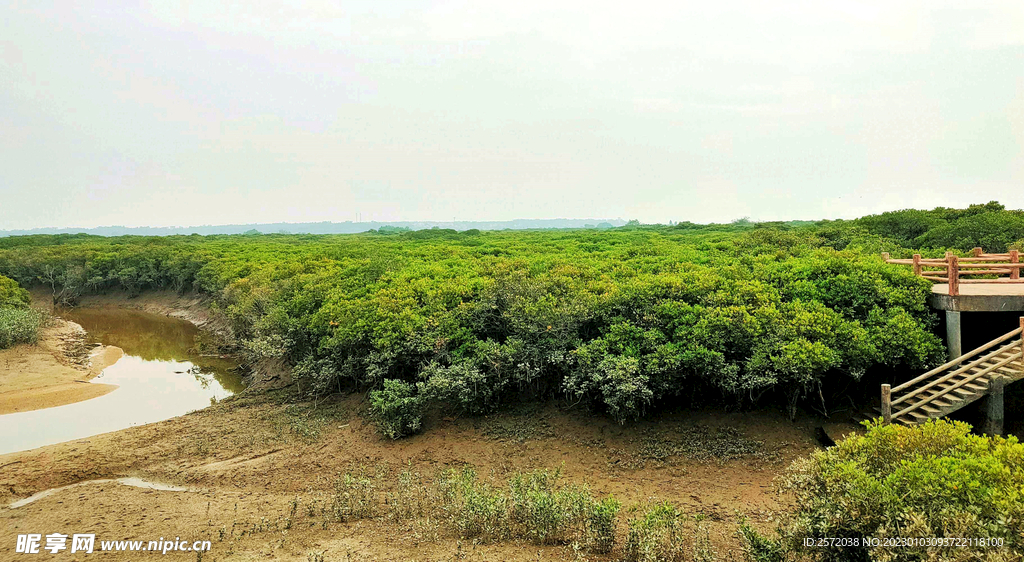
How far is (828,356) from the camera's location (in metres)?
10.6

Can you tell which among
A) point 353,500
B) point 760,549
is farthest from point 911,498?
point 353,500

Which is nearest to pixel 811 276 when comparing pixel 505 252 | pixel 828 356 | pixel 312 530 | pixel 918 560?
pixel 828 356

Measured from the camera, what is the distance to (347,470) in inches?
460

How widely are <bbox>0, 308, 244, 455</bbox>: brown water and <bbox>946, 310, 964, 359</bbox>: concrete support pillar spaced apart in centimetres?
2149

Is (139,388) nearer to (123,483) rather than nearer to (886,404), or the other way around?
(123,483)

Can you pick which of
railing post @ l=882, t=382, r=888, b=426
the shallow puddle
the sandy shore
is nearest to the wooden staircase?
railing post @ l=882, t=382, r=888, b=426

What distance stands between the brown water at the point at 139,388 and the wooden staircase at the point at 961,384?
64.8ft

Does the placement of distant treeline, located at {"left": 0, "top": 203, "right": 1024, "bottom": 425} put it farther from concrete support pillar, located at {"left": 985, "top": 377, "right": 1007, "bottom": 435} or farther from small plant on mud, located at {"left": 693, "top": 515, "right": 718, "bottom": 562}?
small plant on mud, located at {"left": 693, "top": 515, "right": 718, "bottom": 562}

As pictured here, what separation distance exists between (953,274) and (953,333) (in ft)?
4.48

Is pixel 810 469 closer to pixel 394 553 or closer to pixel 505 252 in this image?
pixel 394 553

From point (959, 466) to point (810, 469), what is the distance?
163 cm

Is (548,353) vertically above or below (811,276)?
below

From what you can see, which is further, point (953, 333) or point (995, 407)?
point (953, 333)

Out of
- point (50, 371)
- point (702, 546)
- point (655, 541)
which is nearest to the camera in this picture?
point (655, 541)
